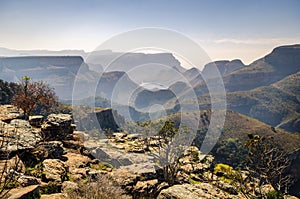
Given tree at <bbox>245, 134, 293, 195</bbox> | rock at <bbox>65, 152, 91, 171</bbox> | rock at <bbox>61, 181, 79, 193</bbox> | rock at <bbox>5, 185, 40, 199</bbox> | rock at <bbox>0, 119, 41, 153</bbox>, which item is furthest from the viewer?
rock at <bbox>65, 152, 91, 171</bbox>

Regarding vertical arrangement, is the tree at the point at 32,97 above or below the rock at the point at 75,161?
above

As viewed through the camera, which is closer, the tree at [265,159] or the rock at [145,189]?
the tree at [265,159]

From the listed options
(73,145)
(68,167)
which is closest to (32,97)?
(73,145)

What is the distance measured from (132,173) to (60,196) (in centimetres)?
897

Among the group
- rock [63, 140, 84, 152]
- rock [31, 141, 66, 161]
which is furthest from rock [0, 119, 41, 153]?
rock [63, 140, 84, 152]

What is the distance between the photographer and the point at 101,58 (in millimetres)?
26719

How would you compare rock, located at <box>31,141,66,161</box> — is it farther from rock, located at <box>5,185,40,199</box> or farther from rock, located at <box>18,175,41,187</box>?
rock, located at <box>5,185,40,199</box>

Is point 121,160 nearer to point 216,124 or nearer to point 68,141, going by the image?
point 68,141

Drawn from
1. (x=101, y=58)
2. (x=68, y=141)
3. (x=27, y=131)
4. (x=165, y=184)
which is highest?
(x=101, y=58)

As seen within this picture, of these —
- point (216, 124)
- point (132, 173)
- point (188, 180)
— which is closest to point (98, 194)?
point (132, 173)

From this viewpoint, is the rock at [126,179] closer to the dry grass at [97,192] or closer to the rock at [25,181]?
the dry grass at [97,192]

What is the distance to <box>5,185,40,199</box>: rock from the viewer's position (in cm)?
968

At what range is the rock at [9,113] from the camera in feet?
66.1

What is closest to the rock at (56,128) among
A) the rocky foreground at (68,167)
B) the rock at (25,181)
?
the rocky foreground at (68,167)
